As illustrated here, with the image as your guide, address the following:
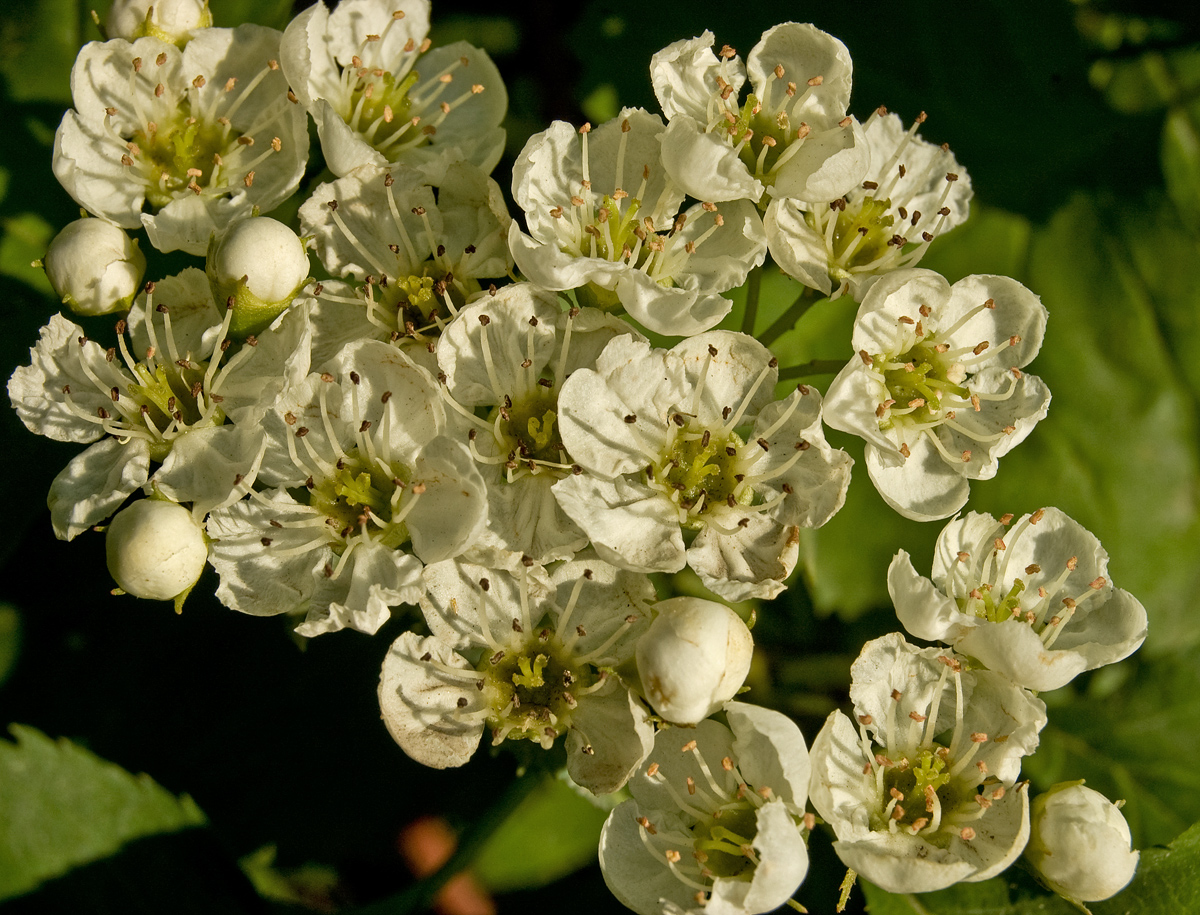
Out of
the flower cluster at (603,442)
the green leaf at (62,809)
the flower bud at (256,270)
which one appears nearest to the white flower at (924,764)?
the flower cluster at (603,442)

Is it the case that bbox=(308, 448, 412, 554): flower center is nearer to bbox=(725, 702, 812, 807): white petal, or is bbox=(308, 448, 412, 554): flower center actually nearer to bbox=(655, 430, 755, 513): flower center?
bbox=(655, 430, 755, 513): flower center

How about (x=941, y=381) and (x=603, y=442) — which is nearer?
(x=603, y=442)

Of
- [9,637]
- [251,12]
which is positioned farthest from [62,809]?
[251,12]

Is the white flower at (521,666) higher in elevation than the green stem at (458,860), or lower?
higher

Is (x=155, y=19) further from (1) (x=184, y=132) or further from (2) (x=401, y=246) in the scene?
(2) (x=401, y=246)

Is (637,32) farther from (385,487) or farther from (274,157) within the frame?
(385,487)

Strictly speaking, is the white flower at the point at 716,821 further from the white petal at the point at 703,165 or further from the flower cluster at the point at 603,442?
the white petal at the point at 703,165
